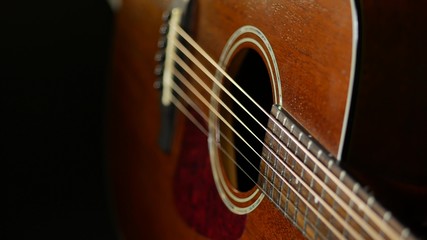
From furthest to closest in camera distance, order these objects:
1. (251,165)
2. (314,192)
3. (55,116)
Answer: (55,116)
(251,165)
(314,192)

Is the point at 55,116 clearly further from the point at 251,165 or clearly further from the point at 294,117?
the point at 294,117

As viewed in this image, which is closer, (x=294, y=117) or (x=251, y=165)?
(x=294, y=117)

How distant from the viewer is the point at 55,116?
1.31 m

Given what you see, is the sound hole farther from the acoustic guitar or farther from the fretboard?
the fretboard

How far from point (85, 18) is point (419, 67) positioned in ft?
2.78

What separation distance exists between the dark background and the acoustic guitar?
406 millimetres

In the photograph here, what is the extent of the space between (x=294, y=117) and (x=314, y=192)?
0.08 m

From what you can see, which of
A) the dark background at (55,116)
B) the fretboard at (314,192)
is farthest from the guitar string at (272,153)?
the dark background at (55,116)

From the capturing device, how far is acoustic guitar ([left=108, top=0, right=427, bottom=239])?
53 cm

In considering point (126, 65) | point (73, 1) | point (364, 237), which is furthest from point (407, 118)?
point (73, 1)

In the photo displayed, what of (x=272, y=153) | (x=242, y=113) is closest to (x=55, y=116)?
(x=242, y=113)

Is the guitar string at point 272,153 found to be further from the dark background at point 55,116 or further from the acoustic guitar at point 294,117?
the dark background at point 55,116

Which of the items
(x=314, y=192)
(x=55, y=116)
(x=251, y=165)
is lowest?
(x=314, y=192)

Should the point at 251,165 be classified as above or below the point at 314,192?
above
